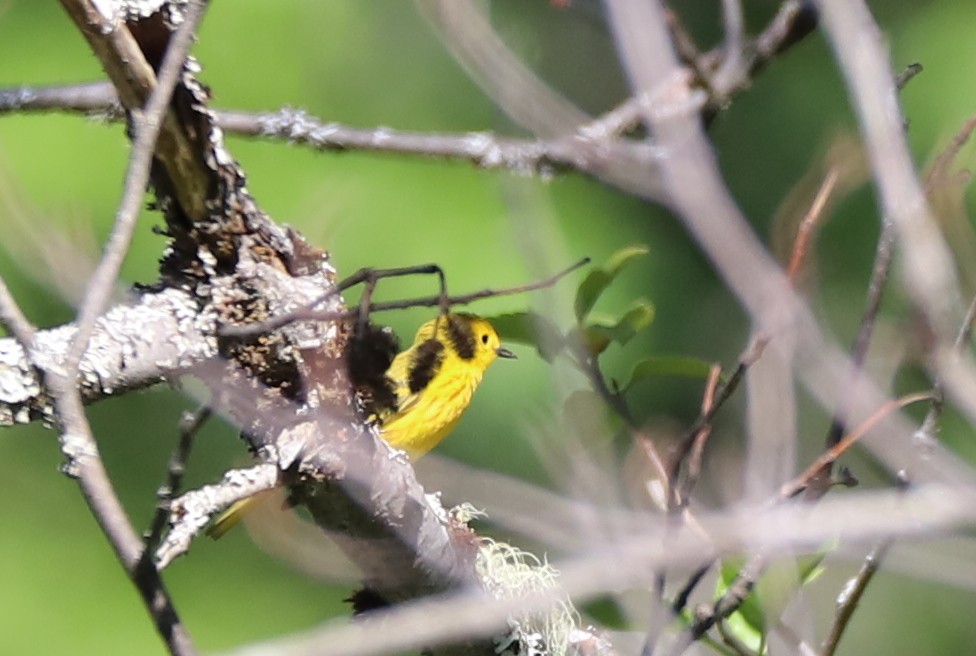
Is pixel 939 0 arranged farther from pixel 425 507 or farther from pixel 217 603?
pixel 425 507

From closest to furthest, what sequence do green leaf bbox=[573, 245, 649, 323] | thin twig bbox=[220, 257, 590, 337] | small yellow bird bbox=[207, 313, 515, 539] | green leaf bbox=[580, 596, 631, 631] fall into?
thin twig bbox=[220, 257, 590, 337]
green leaf bbox=[573, 245, 649, 323]
green leaf bbox=[580, 596, 631, 631]
small yellow bird bbox=[207, 313, 515, 539]

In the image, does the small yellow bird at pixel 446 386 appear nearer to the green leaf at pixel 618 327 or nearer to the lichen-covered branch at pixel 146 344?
the green leaf at pixel 618 327

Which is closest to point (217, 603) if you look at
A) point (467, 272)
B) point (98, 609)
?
point (98, 609)

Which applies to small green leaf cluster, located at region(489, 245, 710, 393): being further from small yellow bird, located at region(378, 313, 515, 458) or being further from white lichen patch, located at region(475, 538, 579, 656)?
small yellow bird, located at region(378, 313, 515, 458)

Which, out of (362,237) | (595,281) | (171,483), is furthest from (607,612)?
(362,237)

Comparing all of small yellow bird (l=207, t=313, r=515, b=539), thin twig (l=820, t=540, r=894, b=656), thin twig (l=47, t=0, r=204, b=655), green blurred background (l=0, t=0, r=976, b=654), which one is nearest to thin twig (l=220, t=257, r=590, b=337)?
thin twig (l=47, t=0, r=204, b=655)
